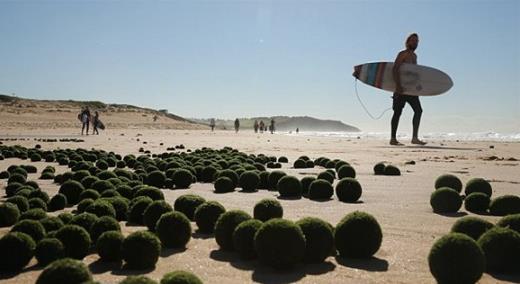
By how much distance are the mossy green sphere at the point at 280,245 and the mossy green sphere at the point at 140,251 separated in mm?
939

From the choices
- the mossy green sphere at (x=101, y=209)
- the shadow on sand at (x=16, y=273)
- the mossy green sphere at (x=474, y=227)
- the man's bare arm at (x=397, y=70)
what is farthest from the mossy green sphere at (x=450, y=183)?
the man's bare arm at (x=397, y=70)

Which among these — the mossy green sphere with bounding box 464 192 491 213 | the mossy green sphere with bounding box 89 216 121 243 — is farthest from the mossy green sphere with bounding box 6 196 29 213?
the mossy green sphere with bounding box 464 192 491 213

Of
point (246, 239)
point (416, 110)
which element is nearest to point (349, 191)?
point (246, 239)

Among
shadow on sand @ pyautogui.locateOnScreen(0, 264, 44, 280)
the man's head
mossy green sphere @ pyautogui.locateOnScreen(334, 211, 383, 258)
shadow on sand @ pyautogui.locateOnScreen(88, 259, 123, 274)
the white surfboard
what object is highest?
the man's head

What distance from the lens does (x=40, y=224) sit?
16.3 feet

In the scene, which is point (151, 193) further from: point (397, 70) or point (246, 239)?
point (397, 70)

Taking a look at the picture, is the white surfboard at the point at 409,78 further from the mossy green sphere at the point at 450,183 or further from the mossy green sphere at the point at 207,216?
the mossy green sphere at the point at 207,216

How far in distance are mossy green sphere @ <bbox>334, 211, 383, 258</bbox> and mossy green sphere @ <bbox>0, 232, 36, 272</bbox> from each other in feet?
9.42

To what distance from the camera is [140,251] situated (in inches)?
171

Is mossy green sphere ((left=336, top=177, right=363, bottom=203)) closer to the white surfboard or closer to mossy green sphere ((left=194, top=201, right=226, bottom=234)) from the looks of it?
mossy green sphere ((left=194, top=201, right=226, bottom=234))

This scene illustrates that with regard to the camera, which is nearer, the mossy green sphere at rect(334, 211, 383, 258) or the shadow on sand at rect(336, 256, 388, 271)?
the shadow on sand at rect(336, 256, 388, 271)

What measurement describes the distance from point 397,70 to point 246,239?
2153 cm

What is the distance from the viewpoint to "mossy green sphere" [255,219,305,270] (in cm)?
429

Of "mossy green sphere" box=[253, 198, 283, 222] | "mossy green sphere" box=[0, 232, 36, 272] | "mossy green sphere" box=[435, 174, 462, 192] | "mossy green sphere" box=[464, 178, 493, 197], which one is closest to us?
"mossy green sphere" box=[0, 232, 36, 272]
